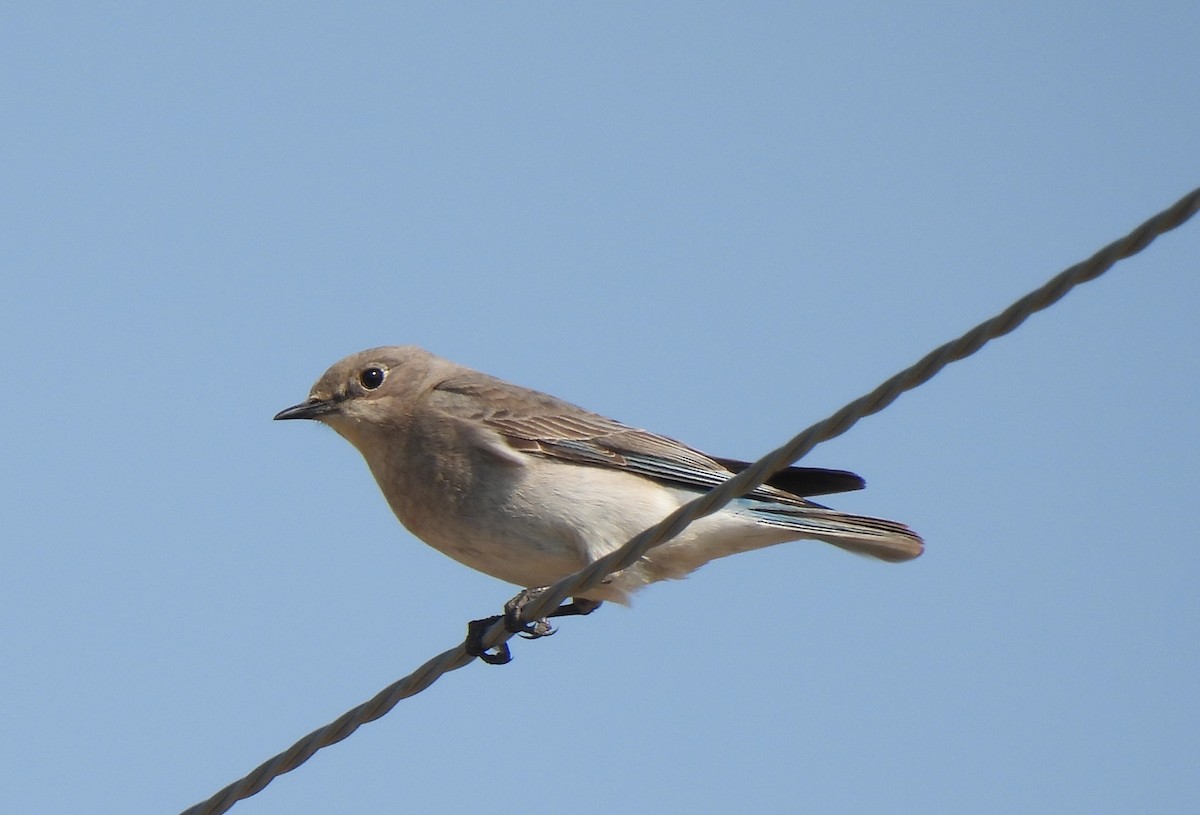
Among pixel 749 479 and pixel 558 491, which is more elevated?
pixel 558 491

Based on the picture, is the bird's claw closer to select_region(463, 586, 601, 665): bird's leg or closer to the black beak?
select_region(463, 586, 601, 665): bird's leg

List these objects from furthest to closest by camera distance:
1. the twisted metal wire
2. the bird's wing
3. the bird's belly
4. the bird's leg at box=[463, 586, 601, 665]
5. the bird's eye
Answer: the bird's eye → the bird's wing → the bird's belly → the bird's leg at box=[463, 586, 601, 665] → the twisted metal wire

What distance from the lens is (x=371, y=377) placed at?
1038cm

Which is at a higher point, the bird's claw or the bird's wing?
the bird's wing

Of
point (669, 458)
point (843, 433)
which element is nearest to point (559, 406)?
point (669, 458)

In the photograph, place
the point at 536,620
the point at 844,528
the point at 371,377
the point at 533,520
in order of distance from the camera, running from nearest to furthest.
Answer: the point at 536,620, the point at 533,520, the point at 844,528, the point at 371,377

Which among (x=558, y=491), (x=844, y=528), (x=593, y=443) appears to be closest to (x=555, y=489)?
(x=558, y=491)

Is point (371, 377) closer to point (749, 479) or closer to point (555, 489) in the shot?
point (555, 489)

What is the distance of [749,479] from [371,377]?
527 centimetres

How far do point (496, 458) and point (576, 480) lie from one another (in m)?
0.47

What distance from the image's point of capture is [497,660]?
8.16 metres

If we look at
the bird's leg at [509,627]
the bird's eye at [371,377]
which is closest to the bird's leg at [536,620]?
the bird's leg at [509,627]

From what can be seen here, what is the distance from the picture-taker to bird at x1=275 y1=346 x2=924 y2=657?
8.64 m

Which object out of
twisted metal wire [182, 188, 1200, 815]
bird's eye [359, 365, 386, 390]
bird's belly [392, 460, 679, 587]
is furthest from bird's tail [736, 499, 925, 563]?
bird's eye [359, 365, 386, 390]
